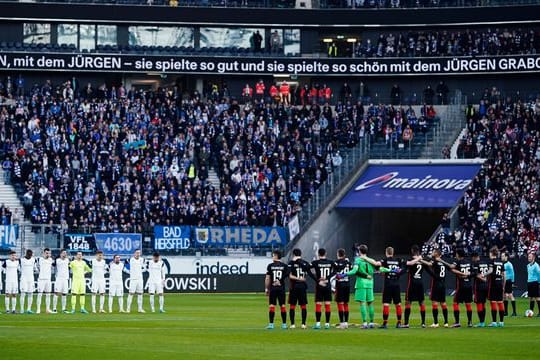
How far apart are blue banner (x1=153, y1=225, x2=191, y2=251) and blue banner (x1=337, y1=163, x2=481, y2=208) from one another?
31.7 feet

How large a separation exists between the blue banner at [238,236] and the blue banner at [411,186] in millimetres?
5838

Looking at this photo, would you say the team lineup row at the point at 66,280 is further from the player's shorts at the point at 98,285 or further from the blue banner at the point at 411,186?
the blue banner at the point at 411,186

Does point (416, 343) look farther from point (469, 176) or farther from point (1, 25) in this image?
point (1, 25)

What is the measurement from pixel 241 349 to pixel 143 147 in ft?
146

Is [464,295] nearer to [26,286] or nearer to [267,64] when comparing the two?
[26,286]

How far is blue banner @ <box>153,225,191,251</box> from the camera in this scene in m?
64.1

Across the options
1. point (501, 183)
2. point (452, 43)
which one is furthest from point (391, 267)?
point (452, 43)

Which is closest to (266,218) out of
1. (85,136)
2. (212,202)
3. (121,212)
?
(212,202)

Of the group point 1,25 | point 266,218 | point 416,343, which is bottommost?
point 416,343

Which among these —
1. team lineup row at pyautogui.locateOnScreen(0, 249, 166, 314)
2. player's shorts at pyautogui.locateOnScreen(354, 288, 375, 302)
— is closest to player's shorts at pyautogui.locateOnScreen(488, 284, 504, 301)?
player's shorts at pyautogui.locateOnScreen(354, 288, 375, 302)

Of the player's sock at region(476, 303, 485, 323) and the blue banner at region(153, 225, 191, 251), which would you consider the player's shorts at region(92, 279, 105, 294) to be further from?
the blue banner at region(153, 225, 191, 251)

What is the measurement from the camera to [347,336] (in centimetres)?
3281

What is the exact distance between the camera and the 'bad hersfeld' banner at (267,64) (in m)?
79.4

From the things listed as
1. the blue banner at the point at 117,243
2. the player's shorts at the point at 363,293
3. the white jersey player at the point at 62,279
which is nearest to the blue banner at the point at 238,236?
the blue banner at the point at 117,243
